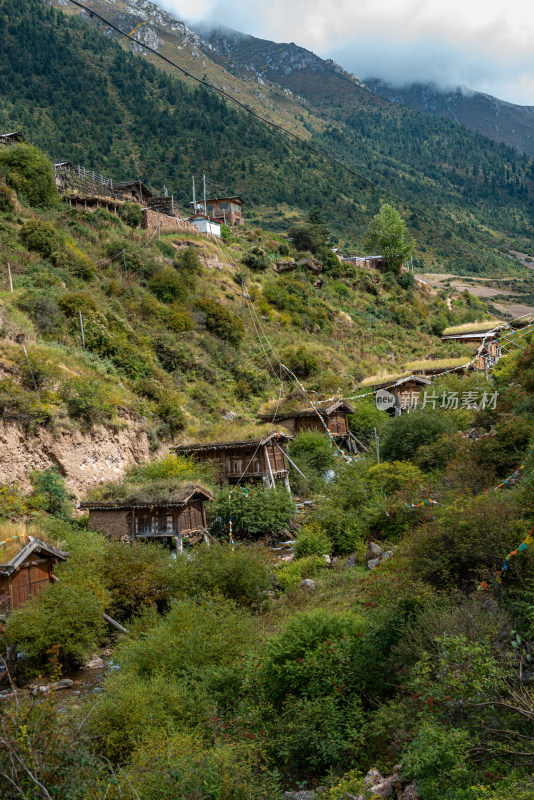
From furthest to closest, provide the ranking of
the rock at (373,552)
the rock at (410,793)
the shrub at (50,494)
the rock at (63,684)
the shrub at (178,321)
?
the shrub at (178,321), the shrub at (50,494), the rock at (373,552), the rock at (63,684), the rock at (410,793)

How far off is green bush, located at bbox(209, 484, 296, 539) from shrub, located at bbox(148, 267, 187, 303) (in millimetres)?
21188

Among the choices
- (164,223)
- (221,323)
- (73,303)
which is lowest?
(221,323)

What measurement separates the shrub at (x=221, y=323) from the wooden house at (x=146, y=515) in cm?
2220

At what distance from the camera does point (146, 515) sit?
23.7m

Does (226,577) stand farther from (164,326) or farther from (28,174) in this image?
(28,174)

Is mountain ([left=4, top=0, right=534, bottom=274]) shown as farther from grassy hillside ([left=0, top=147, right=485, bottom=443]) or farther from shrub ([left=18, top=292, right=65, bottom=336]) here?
shrub ([left=18, top=292, right=65, bottom=336])

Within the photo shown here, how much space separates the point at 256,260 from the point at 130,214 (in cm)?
1262

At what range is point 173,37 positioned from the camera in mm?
189750

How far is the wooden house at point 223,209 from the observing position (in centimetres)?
7369

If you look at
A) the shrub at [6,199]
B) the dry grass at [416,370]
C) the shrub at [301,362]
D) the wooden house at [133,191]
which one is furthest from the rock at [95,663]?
the wooden house at [133,191]

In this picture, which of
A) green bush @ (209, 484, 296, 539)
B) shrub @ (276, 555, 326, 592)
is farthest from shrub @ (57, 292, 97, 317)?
shrub @ (276, 555, 326, 592)

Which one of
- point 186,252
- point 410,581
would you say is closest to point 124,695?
point 410,581

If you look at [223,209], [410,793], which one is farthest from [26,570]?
[223,209]

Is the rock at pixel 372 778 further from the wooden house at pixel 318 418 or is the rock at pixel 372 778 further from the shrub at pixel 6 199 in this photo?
the shrub at pixel 6 199
